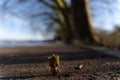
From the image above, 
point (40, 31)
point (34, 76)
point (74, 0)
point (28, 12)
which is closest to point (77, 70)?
point (34, 76)

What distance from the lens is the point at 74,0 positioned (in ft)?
83.6

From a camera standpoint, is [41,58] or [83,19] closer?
[41,58]

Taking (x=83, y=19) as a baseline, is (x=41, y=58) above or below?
below

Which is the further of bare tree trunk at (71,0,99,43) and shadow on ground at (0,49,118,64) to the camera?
bare tree trunk at (71,0,99,43)

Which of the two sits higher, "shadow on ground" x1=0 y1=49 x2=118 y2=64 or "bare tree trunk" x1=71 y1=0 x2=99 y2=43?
"bare tree trunk" x1=71 y1=0 x2=99 y2=43

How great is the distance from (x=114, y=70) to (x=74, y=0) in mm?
16960

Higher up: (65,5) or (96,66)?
(65,5)

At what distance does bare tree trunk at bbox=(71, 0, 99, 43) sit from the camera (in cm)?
2520

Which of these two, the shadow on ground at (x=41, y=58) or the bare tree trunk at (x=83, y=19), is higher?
the bare tree trunk at (x=83, y=19)

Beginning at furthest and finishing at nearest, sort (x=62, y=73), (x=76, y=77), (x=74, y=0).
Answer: (x=74, y=0)
(x=62, y=73)
(x=76, y=77)

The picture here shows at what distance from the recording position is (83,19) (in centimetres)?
2569

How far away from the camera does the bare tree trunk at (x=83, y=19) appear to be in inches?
992

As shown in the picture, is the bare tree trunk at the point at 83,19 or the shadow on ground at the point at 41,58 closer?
the shadow on ground at the point at 41,58

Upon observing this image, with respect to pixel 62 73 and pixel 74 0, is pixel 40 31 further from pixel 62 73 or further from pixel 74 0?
pixel 62 73
